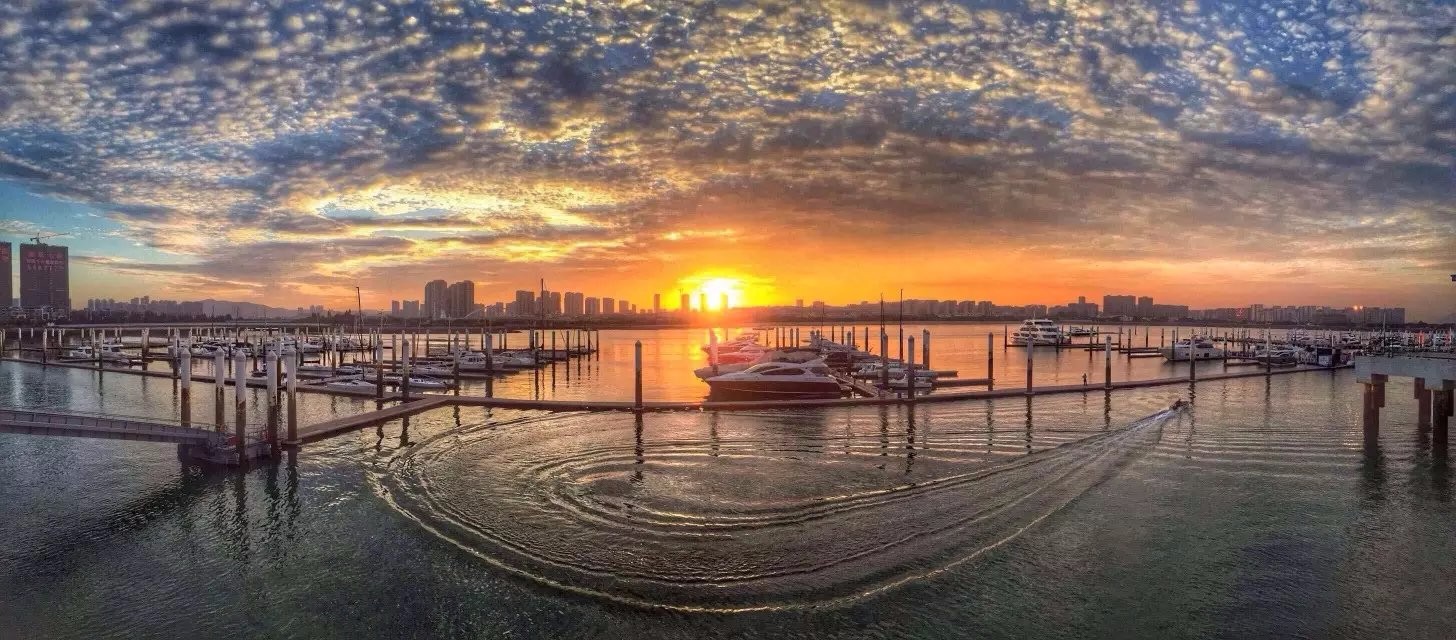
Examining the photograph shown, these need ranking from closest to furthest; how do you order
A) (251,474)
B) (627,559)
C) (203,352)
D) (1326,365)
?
(627,559) → (251,474) → (1326,365) → (203,352)

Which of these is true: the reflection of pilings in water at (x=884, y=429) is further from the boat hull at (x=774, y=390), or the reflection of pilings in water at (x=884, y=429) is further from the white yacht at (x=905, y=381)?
the white yacht at (x=905, y=381)

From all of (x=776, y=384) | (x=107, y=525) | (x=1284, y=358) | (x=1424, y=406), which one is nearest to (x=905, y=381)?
(x=776, y=384)

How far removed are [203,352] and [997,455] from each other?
6927 centimetres

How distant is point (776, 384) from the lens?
109ft

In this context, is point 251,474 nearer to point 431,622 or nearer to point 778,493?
point 431,622

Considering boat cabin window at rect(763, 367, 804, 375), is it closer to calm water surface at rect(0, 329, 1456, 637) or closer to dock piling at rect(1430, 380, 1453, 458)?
calm water surface at rect(0, 329, 1456, 637)

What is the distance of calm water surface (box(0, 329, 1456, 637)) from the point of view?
9414 mm

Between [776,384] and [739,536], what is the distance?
21049mm

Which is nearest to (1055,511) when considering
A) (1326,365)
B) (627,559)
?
(627,559)

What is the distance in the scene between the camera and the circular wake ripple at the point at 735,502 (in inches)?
418

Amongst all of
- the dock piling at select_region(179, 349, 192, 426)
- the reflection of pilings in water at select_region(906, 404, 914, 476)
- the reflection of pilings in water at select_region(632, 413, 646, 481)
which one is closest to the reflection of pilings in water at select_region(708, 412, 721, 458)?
the reflection of pilings in water at select_region(632, 413, 646, 481)

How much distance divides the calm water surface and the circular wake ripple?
0.25 ft

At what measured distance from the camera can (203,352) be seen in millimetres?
62844

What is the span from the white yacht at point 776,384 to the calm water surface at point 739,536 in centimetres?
1072
